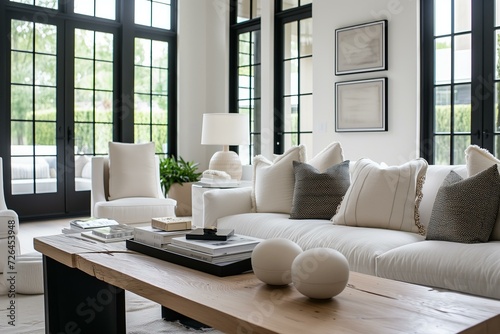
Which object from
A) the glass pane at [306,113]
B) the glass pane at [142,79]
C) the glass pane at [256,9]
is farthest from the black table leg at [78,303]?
the glass pane at [256,9]

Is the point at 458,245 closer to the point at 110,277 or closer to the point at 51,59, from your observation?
the point at 110,277

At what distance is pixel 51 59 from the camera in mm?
6320

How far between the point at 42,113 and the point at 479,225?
518cm

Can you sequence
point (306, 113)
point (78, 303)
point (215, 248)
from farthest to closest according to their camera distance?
point (306, 113) → point (78, 303) → point (215, 248)

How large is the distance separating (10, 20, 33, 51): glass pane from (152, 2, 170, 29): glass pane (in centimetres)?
164

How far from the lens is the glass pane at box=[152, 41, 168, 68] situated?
7.22 meters

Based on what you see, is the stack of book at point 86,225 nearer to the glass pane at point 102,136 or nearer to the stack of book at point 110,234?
the stack of book at point 110,234

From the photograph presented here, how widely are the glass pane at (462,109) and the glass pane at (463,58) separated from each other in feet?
0.29

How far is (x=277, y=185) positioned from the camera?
360 centimetres

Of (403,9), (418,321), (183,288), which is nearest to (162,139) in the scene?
(403,9)

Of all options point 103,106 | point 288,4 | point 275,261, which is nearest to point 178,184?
point 103,106

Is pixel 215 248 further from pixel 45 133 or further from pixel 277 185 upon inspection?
pixel 45 133

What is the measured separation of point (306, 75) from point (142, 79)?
2.21 meters

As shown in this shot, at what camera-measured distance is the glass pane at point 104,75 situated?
671 centimetres
